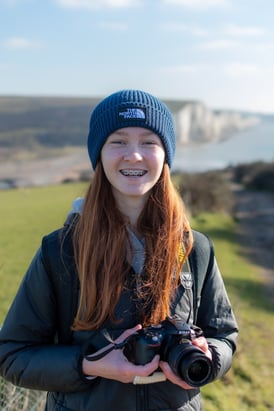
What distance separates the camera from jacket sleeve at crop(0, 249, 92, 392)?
1.88m

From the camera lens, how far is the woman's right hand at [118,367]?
179cm

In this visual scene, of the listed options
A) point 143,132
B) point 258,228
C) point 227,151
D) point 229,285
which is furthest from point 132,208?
point 227,151

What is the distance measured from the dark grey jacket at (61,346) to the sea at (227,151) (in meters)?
81.4

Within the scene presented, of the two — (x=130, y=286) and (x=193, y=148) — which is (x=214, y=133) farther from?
(x=130, y=286)

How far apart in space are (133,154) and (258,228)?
29243 mm

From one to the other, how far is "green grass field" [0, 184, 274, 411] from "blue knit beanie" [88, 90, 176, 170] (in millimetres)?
372

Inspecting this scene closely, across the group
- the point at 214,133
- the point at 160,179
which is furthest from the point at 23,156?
the point at 160,179

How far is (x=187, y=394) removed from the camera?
78.2 inches

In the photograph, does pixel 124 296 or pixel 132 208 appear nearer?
pixel 124 296

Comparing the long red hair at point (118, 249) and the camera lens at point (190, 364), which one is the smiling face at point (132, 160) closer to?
the long red hair at point (118, 249)

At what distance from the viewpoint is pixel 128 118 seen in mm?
2068

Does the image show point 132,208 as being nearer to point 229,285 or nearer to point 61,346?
point 61,346

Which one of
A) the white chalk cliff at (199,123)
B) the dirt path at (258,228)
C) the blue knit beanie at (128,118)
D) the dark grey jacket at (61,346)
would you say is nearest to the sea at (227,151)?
the white chalk cliff at (199,123)

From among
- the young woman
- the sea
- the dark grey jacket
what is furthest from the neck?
the sea
